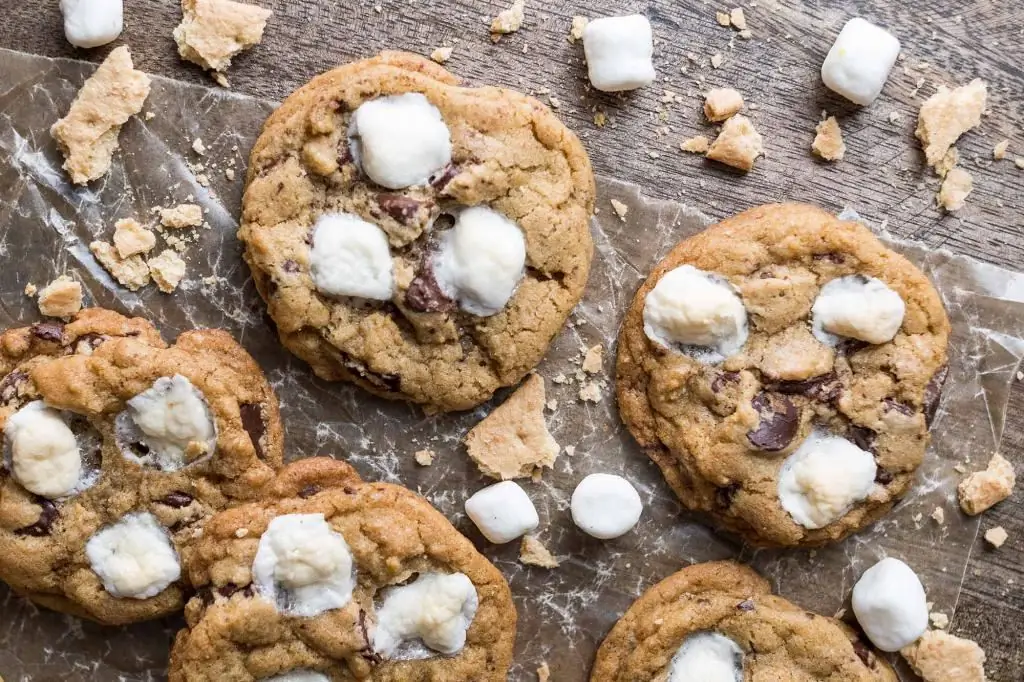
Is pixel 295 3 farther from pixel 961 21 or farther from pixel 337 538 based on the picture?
pixel 961 21

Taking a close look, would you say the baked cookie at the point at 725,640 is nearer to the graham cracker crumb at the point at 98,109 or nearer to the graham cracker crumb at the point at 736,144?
the graham cracker crumb at the point at 736,144

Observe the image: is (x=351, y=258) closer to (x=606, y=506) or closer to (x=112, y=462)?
(x=112, y=462)

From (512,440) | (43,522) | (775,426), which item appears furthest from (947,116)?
(43,522)

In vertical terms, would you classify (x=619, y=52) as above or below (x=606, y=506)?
above

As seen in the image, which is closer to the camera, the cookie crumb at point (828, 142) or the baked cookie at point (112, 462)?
the baked cookie at point (112, 462)

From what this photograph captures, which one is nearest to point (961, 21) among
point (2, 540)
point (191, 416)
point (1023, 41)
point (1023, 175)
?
point (1023, 41)

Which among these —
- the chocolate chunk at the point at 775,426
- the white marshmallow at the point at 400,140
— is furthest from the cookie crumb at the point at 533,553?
the white marshmallow at the point at 400,140
